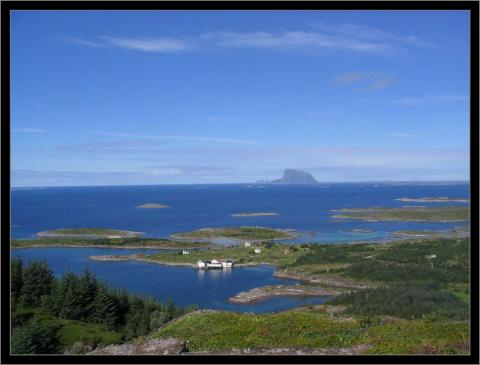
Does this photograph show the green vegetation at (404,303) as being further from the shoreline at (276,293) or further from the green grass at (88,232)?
the green grass at (88,232)

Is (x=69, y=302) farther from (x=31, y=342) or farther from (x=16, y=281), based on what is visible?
(x=31, y=342)

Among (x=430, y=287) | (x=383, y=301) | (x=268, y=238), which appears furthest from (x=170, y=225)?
(x=383, y=301)

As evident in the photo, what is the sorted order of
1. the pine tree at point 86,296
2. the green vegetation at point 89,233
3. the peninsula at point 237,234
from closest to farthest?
the pine tree at point 86,296, the peninsula at point 237,234, the green vegetation at point 89,233

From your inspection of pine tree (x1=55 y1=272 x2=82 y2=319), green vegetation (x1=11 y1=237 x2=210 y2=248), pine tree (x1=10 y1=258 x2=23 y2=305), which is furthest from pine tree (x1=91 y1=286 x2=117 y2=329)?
green vegetation (x1=11 y1=237 x2=210 y2=248)

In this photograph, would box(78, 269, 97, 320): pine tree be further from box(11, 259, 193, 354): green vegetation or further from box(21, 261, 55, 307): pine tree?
box(21, 261, 55, 307): pine tree

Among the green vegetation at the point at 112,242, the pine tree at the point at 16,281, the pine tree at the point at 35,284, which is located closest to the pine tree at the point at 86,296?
the pine tree at the point at 35,284

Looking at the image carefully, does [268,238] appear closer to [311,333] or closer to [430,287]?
[430,287]

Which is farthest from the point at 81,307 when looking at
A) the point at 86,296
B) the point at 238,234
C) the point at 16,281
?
the point at 238,234
